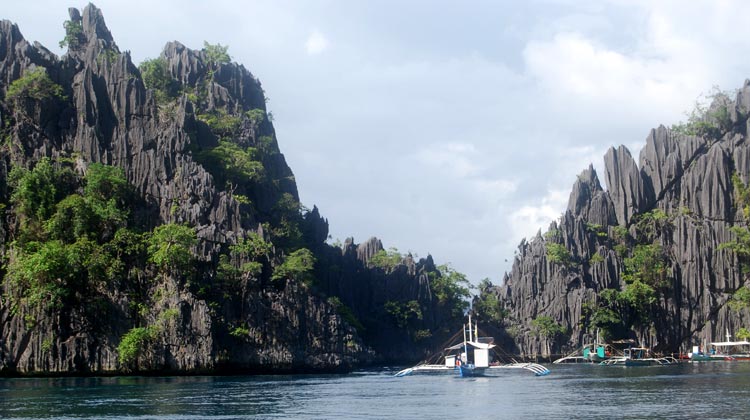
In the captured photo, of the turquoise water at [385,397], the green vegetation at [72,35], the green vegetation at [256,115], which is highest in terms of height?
the green vegetation at [72,35]

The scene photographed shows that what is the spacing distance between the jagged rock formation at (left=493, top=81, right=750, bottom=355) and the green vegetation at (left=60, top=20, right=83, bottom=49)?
70821 millimetres

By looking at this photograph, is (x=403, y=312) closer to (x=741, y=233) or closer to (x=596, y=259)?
(x=596, y=259)

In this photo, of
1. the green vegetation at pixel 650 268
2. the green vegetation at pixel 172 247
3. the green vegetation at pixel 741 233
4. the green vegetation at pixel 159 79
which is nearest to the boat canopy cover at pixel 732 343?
the green vegetation at pixel 741 233

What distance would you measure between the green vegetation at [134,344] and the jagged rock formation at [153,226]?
0.29m

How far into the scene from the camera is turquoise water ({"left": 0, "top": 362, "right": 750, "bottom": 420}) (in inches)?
1839

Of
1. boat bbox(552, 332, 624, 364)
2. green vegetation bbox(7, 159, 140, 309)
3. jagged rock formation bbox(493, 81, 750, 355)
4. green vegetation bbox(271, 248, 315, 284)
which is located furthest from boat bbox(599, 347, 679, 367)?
green vegetation bbox(7, 159, 140, 309)

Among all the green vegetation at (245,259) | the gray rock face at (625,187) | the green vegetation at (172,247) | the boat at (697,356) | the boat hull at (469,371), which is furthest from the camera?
the gray rock face at (625,187)

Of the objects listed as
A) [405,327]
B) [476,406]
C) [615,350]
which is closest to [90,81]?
[405,327]

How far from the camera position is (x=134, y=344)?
77.8 m

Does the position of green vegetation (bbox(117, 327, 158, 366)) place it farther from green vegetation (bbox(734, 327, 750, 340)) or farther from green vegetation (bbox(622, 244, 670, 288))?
green vegetation (bbox(734, 327, 750, 340))

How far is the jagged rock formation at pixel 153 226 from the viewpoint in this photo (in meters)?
79.9

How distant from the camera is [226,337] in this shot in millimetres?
85875

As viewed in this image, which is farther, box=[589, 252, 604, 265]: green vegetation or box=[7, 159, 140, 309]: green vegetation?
box=[589, 252, 604, 265]: green vegetation

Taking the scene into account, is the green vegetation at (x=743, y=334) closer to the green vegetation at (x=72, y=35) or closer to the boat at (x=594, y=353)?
the boat at (x=594, y=353)
